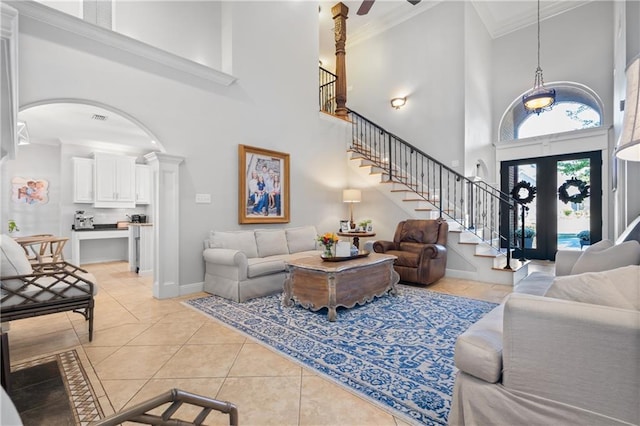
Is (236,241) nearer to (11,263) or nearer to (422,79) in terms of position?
(11,263)

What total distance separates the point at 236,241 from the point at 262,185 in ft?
3.77

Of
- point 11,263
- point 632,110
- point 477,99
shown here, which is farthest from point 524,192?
point 11,263

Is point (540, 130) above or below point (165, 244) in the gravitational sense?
above

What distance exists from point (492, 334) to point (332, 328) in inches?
64.4

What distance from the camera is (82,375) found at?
6.89 feet

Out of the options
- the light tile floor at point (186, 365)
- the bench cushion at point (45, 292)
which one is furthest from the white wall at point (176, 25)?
the light tile floor at point (186, 365)

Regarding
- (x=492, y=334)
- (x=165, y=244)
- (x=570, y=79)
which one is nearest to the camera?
(x=492, y=334)

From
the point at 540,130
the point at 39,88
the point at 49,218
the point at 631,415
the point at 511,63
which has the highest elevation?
the point at 511,63

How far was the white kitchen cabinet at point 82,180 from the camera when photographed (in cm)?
705

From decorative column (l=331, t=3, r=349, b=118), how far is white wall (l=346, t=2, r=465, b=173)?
1.28m

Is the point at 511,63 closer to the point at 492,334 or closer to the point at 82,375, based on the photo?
the point at 492,334

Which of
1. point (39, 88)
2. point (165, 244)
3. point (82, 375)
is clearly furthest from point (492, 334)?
point (39, 88)

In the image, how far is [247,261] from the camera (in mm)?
3924

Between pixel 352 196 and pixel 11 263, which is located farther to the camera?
pixel 352 196
